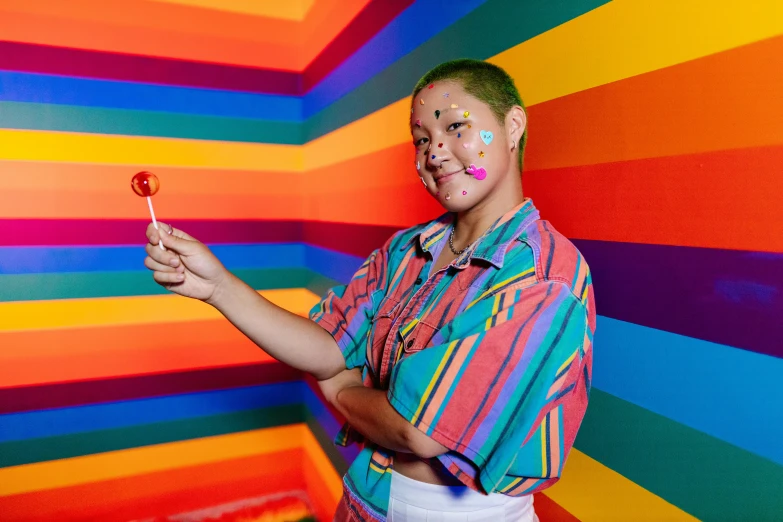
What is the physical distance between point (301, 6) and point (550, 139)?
181 centimetres

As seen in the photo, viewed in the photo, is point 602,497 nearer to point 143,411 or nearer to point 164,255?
point 164,255

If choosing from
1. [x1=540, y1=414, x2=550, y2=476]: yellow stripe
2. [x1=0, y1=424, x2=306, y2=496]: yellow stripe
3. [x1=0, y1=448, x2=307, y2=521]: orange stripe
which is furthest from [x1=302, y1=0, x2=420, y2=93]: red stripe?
[x1=0, y1=448, x2=307, y2=521]: orange stripe

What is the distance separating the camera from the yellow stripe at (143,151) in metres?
2.07

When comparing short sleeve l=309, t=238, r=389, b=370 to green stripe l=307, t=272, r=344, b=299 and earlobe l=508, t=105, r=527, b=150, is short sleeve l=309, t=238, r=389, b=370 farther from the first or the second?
green stripe l=307, t=272, r=344, b=299

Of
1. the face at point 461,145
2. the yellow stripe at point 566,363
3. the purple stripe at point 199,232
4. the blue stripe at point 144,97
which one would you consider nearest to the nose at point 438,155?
the face at point 461,145

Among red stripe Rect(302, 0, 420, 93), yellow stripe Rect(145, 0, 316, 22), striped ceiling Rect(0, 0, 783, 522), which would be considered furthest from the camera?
yellow stripe Rect(145, 0, 316, 22)

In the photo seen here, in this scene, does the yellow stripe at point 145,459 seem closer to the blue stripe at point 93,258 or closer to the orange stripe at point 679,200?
the blue stripe at point 93,258

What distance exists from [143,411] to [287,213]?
1.06 meters

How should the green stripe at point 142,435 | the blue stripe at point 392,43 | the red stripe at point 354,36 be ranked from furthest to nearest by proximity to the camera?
the green stripe at point 142,435
the red stripe at point 354,36
the blue stripe at point 392,43

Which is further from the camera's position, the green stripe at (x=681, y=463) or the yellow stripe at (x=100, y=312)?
the yellow stripe at (x=100, y=312)

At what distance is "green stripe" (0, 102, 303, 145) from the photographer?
2.05 meters

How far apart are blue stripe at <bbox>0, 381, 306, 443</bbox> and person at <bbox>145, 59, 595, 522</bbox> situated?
1.47m

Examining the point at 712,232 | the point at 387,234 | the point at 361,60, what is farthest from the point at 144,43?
the point at 712,232

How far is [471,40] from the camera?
125 cm
